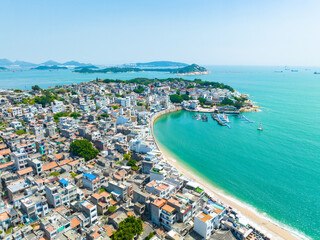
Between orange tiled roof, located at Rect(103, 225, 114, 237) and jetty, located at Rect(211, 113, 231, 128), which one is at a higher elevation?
orange tiled roof, located at Rect(103, 225, 114, 237)

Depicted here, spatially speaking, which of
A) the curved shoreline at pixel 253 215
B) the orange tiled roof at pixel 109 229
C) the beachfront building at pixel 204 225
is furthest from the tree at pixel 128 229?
the curved shoreline at pixel 253 215

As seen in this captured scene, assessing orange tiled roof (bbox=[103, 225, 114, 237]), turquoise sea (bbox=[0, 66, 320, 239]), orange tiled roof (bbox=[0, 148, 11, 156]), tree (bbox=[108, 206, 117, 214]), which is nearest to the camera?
orange tiled roof (bbox=[103, 225, 114, 237])

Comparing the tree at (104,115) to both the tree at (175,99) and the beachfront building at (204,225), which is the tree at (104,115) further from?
the beachfront building at (204,225)

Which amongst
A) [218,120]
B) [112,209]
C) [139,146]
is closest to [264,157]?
[139,146]

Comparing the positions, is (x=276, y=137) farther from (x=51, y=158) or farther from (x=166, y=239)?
(x=51, y=158)

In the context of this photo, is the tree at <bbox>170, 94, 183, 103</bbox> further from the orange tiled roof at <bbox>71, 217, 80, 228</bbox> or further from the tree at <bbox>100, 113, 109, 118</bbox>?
the orange tiled roof at <bbox>71, 217, 80, 228</bbox>

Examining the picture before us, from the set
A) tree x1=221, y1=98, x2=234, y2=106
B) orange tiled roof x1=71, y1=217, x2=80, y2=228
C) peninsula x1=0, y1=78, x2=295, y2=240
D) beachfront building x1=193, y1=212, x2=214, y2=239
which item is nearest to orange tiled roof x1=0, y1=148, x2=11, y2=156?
peninsula x1=0, y1=78, x2=295, y2=240

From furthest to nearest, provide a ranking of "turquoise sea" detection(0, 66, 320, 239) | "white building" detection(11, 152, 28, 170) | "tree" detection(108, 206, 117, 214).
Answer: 1. "white building" detection(11, 152, 28, 170)
2. "turquoise sea" detection(0, 66, 320, 239)
3. "tree" detection(108, 206, 117, 214)
